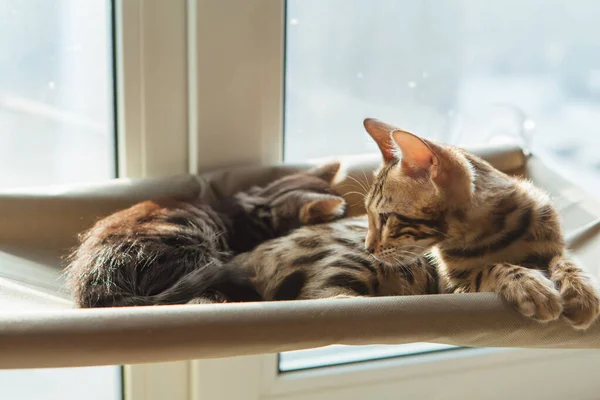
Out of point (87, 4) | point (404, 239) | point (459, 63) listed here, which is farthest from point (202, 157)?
point (459, 63)

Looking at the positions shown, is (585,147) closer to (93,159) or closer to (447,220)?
(447,220)

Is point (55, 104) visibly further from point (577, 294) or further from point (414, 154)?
point (577, 294)

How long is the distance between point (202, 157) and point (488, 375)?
95 cm

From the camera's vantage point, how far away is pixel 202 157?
5.34 feet

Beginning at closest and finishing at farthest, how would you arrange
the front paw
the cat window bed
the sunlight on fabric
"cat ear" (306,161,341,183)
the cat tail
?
the cat window bed < the front paw < the cat tail < "cat ear" (306,161,341,183) < the sunlight on fabric

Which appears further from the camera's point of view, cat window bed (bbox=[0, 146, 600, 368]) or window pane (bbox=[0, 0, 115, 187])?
window pane (bbox=[0, 0, 115, 187])

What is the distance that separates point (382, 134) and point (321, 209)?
22 centimetres

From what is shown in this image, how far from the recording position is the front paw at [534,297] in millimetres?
994

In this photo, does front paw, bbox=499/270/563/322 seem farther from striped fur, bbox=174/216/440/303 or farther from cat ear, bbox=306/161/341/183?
cat ear, bbox=306/161/341/183

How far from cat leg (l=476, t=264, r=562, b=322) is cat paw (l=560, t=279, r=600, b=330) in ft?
0.06

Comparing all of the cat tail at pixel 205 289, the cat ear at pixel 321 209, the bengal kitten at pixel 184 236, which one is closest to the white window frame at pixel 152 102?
the bengal kitten at pixel 184 236

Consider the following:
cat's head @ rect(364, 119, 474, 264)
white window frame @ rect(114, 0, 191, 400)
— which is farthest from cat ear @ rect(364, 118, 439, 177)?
white window frame @ rect(114, 0, 191, 400)

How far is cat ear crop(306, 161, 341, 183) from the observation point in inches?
61.7

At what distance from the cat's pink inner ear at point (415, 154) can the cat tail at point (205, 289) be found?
0.34 metres
